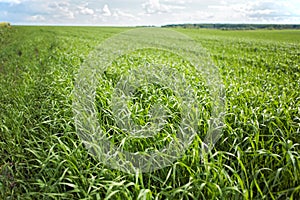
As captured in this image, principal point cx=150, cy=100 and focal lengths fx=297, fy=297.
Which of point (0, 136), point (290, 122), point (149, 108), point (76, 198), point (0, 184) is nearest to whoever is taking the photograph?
point (76, 198)

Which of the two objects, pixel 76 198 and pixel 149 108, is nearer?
pixel 76 198

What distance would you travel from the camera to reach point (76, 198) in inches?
102

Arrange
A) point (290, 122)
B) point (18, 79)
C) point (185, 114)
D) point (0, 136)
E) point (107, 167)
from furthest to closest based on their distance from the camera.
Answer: point (18, 79), point (0, 136), point (185, 114), point (290, 122), point (107, 167)

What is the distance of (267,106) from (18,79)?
6255mm

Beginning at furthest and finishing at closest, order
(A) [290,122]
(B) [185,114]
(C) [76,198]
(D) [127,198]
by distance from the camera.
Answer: (B) [185,114] → (A) [290,122] → (C) [76,198] → (D) [127,198]

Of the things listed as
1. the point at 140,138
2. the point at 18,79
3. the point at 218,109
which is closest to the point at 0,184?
the point at 140,138

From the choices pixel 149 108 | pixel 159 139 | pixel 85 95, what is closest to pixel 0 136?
pixel 85 95

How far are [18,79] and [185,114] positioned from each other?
559 cm

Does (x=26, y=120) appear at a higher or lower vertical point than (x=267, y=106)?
lower

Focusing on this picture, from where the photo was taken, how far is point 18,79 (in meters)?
7.68

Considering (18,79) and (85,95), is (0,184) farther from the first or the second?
(18,79)

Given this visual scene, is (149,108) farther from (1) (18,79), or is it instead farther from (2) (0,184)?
(1) (18,79)

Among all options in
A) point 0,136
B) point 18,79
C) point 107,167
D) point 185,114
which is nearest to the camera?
point 107,167

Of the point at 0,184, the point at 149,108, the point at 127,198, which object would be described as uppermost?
the point at 149,108
